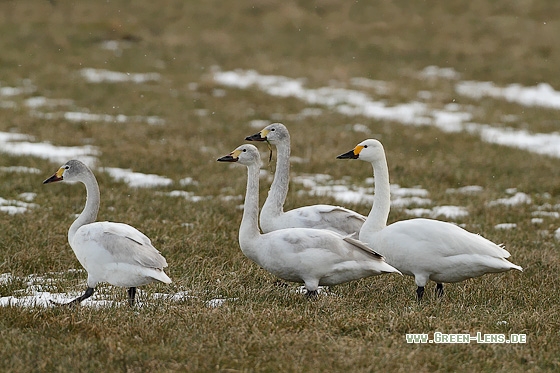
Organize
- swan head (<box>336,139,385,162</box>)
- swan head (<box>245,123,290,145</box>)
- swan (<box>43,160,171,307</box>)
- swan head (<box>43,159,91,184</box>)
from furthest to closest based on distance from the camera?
swan head (<box>245,123,290,145</box>), swan head (<box>336,139,385,162</box>), swan head (<box>43,159,91,184</box>), swan (<box>43,160,171,307</box>)

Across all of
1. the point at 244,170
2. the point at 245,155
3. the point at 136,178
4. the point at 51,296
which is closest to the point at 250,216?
the point at 245,155

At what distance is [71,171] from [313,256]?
2.51m

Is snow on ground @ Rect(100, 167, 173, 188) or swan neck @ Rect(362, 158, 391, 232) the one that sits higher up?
swan neck @ Rect(362, 158, 391, 232)

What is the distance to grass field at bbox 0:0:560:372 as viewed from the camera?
5.25 metres

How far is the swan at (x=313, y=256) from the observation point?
6617 mm

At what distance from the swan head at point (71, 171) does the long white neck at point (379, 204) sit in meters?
2.71

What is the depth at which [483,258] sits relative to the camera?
6715 mm

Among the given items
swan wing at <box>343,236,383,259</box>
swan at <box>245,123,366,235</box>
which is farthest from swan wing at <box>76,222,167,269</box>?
swan at <box>245,123,366,235</box>

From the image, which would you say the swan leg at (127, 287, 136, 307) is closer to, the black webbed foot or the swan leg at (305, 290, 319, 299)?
the black webbed foot

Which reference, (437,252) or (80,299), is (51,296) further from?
(437,252)

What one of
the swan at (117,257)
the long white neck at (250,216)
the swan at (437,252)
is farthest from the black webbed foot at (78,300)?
the swan at (437,252)

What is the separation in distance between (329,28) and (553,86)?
12.2 metres

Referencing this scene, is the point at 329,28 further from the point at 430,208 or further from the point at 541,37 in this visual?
the point at 430,208

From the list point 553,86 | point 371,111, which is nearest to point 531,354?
point 371,111
